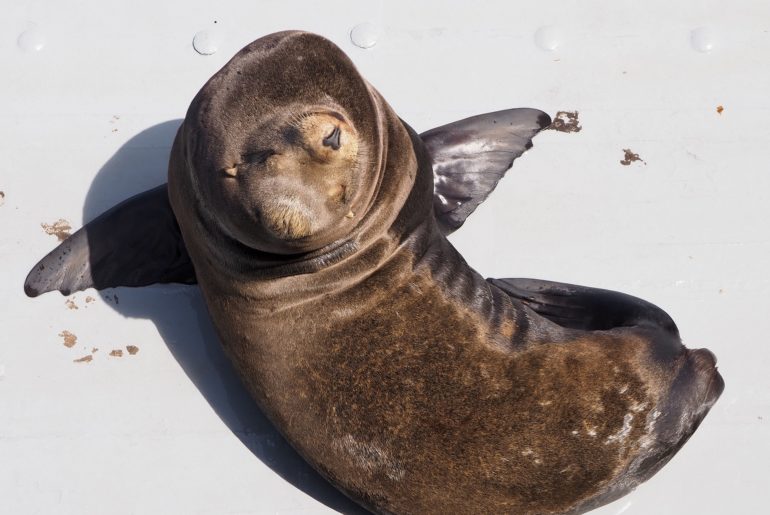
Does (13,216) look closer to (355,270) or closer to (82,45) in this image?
(82,45)

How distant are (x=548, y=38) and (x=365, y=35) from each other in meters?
0.85

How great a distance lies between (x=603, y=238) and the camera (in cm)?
401

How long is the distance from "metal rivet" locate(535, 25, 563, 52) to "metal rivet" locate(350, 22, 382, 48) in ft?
2.43

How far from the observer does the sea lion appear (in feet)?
9.84

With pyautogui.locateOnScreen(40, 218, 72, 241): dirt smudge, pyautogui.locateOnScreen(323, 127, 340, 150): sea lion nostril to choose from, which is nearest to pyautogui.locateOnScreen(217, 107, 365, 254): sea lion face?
pyautogui.locateOnScreen(323, 127, 340, 150): sea lion nostril

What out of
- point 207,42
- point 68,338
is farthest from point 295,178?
point 207,42

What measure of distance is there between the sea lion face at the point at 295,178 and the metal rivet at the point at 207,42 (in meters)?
1.67

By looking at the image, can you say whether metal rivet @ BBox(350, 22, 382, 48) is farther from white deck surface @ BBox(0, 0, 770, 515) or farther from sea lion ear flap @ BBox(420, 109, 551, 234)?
sea lion ear flap @ BBox(420, 109, 551, 234)

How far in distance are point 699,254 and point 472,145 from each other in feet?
3.51

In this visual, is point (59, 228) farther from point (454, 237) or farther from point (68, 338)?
point (454, 237)

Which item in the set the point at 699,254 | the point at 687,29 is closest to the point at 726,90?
the point at 687,29

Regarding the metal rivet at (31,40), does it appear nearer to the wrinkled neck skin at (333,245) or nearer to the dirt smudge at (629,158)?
the wrinkled neck skin at (333,245)

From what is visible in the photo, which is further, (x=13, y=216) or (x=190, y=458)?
(x=13, y=216)

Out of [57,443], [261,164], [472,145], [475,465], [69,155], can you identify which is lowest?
[57,443]
